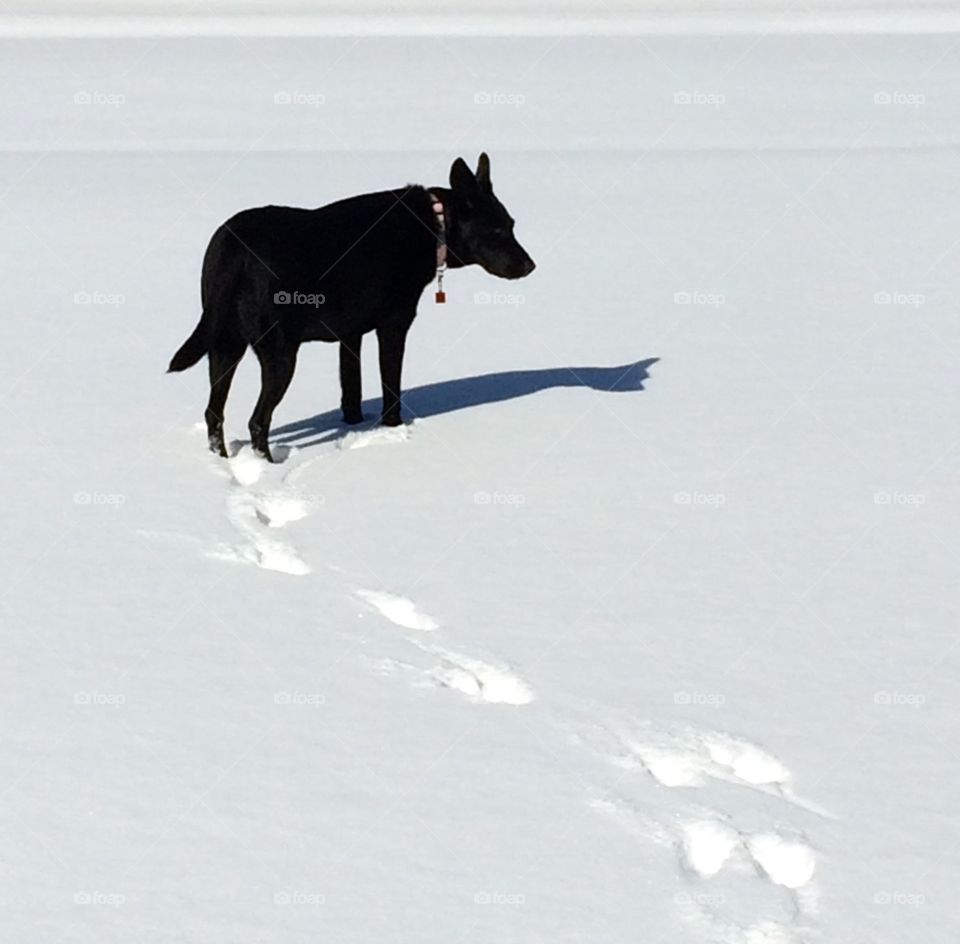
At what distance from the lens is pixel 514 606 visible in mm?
6738

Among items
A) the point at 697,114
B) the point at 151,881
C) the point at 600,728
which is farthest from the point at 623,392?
the point at 697,114

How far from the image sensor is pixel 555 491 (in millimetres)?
8047

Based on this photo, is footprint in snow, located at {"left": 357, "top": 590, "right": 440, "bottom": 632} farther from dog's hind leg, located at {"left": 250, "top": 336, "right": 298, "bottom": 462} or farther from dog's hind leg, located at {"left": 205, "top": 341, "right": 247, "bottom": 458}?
dog's hind leg, located at {"left": 205, "top": 341, "right": 247, "bottom": 458}

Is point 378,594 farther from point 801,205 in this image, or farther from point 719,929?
point 801,205

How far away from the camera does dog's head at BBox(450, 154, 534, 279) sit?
8.71 metres
